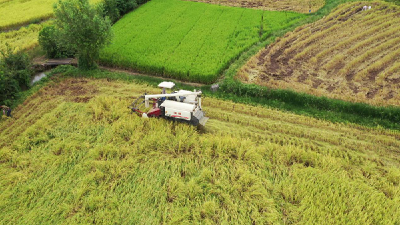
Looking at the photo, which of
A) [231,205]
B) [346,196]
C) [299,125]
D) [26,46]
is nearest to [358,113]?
[299,125]

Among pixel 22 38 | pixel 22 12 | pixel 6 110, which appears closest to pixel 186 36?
pixel 6 110

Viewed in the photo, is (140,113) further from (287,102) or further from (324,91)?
(324,91)

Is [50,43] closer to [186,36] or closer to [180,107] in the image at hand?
[186,36]

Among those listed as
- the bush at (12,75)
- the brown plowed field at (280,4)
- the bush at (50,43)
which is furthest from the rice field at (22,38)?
the brown plowed field at (280,4)

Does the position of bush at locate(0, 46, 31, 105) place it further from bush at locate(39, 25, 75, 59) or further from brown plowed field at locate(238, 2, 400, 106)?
brown plowed field at locate(238, 2, 400, 106)

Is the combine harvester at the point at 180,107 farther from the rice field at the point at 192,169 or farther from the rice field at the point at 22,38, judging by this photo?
the rice field at the point at 22,38

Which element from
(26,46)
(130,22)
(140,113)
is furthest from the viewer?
(130,22)

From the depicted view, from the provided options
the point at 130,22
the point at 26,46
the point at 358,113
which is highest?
the point at 130,22

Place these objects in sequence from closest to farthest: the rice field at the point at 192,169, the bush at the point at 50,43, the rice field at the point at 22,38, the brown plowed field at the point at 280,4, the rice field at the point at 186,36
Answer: the rice field at the point at 192,169 < the rice field at the point at 186,36 < the bush at the point at 50,43 < the rice field at the point at 22,38 < the brown plowed field at the point at 280,4
